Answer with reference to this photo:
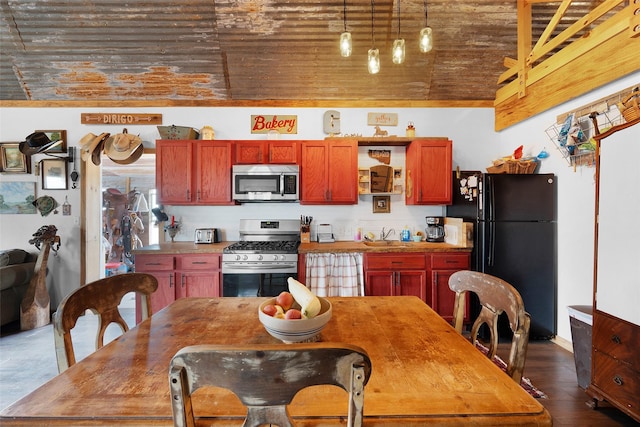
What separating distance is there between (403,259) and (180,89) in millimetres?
3495

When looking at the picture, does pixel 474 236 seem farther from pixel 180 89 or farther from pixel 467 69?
pixel 180 89

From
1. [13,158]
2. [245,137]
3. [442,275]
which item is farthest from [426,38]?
[13,158]

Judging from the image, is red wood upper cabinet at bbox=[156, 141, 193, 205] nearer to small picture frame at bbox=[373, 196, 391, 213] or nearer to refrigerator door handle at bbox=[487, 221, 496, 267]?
small picture frame at bbox=[373, 196, 391, 213]

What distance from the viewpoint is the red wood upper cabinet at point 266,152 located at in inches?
148

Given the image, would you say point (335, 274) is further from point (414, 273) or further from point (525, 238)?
point (525, 238)

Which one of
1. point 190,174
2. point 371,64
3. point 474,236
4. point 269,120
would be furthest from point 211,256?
point 474,236

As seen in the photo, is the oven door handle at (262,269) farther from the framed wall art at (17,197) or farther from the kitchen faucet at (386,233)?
the framed wall art at (17,197)

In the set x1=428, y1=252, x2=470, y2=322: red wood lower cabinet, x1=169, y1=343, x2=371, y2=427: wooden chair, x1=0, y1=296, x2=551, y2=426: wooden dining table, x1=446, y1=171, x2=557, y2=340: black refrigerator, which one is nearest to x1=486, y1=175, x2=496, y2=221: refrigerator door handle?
x1=446, y1=171, x2=557, y2=340: black refrigerator

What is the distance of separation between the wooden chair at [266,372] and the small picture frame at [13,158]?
4950 millimetres

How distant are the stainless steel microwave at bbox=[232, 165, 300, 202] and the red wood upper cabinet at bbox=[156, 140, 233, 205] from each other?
147 mm

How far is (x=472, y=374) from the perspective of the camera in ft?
3.09

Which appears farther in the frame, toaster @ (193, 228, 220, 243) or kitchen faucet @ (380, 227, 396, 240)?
kitchen faucet @ (380, 227, 396, 240)

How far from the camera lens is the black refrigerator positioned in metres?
3.14

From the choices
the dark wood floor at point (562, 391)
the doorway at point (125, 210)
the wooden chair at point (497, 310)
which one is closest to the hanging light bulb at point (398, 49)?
the wooden chair at point (497, 310)
